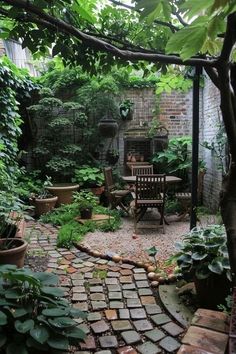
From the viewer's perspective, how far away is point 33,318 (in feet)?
6.04

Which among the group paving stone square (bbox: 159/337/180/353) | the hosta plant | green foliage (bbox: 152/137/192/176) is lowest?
paving stone square (bbox: 159/337/180/353)

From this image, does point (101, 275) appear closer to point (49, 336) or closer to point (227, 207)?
point (49, 336)

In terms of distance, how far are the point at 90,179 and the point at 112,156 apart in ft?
2.58

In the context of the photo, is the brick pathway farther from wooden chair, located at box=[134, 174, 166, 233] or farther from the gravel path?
wooden chair, located at box=[134, 174, 166, 233]

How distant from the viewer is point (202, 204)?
6.47 m

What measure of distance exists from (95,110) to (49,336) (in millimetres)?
5657

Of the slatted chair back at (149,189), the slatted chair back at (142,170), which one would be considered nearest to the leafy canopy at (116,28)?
the slatted chair back at (149,189)

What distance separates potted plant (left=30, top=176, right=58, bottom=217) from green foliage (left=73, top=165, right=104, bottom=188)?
2.81 ft

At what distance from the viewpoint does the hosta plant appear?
2.19 m

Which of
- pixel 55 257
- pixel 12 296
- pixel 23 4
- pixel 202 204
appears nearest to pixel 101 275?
pixel 55 257

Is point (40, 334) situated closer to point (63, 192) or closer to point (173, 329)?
point (173, 329)

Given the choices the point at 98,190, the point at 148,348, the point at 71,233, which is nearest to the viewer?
the point at 148,348

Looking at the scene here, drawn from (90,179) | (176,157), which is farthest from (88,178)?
(176,157)

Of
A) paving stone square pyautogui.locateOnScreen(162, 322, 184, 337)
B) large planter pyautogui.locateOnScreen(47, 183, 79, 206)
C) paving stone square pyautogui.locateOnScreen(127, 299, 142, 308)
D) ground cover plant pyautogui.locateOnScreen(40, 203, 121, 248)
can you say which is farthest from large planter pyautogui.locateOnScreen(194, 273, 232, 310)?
large planter pyautogui.locateOnScreen(47, 183, 79, 206)
